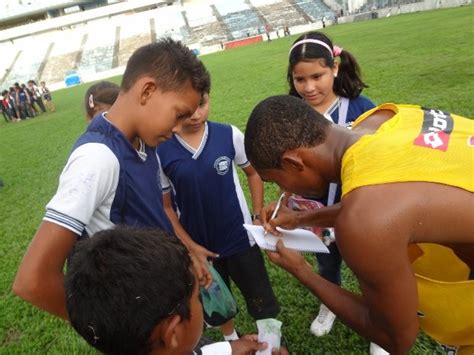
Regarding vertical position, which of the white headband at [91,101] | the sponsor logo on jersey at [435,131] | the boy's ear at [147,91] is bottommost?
the sponsor logo on jersey at [435,131]

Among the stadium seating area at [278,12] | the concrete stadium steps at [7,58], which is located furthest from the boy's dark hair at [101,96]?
the concrete stadium steps at [7,58]

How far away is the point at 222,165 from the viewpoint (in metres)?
2.43

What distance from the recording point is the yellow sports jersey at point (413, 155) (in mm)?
1254

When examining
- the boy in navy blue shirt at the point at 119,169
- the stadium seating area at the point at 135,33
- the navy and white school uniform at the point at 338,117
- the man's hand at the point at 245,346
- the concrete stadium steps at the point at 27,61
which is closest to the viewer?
the boy in navy blue shirt at the point at 119,169

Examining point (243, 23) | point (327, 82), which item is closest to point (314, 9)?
point (243, 23)

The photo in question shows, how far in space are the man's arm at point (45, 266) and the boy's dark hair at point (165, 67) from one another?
2.34 feet

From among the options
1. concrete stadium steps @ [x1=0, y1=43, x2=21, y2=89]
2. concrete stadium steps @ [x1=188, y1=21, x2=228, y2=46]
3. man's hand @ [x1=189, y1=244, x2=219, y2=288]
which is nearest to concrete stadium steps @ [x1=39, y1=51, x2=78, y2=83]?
concrete stadium steps @ [x1=0, y1=43, x2=21, y2=89]

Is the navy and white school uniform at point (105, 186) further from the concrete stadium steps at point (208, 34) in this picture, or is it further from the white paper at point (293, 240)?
the concrete stadium steps at point (208, 34)

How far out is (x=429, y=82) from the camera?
8.24 meters

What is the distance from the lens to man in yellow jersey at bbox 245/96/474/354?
124cm

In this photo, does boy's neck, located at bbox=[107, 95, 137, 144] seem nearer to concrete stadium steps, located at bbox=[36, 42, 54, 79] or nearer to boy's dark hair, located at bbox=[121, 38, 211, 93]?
boy's dark hair, located at bbox=[121, 38, 211, 93]

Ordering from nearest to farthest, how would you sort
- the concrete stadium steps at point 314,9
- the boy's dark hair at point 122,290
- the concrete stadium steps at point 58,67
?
the boy's dark hair at point 122,290
the concrete stadium steps at point 58,67
the concrete stadium steps at point 314,9

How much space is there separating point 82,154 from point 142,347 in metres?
0.75

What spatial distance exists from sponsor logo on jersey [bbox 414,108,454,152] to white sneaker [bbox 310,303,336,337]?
1714mm
